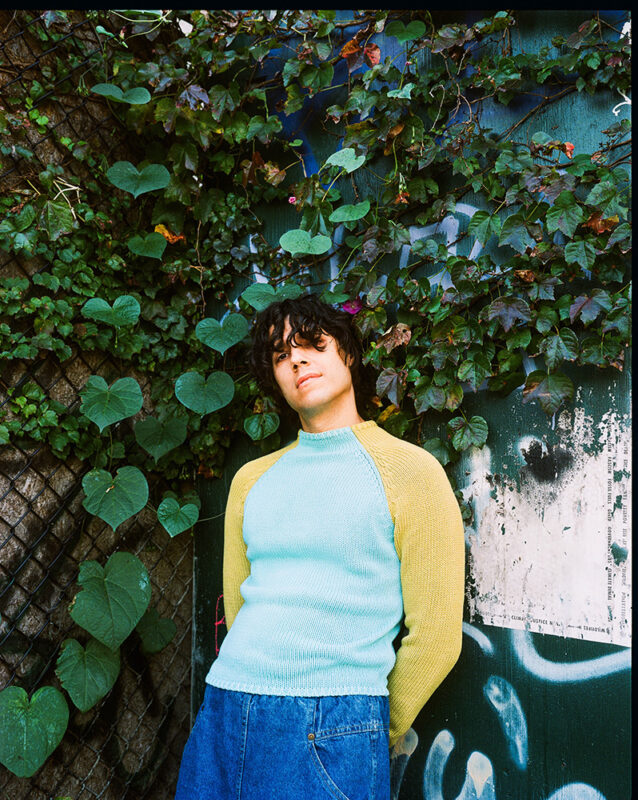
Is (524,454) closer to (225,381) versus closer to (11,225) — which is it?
(225,381)

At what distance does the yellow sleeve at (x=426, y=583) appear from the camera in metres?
1.47

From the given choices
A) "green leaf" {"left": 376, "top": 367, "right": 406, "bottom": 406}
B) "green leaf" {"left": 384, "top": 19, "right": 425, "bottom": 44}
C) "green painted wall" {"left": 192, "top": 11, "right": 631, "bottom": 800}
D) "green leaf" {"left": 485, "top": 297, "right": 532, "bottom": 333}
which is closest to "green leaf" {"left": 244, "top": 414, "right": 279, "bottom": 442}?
"green leaf" {"left": 376, "top": 367, "right": 406, "bottom": 406}

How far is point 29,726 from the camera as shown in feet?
5.49

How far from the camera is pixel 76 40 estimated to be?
2.03 metres

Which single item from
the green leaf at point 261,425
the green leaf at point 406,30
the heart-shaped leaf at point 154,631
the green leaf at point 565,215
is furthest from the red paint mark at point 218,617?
the green leaf at point 406,30

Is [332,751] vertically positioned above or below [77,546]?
below

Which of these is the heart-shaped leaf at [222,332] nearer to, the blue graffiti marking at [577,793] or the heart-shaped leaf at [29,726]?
the heart-shaped leaf at [29,726]

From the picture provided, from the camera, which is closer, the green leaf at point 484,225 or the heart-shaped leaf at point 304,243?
the green leaf at point 484,225

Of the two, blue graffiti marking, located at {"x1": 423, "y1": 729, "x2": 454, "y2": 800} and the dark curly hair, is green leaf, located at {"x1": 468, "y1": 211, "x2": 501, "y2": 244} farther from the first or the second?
blue graffiti marking, located at {"x1": 423, "y1": 729, "x2": 454, "y2": 800}

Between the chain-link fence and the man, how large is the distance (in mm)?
597

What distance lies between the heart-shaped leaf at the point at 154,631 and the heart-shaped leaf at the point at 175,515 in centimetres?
33

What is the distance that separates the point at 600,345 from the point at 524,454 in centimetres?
34

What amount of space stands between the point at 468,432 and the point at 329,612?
622 mm

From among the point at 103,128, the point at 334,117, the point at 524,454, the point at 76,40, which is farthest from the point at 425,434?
the point at 76,40
